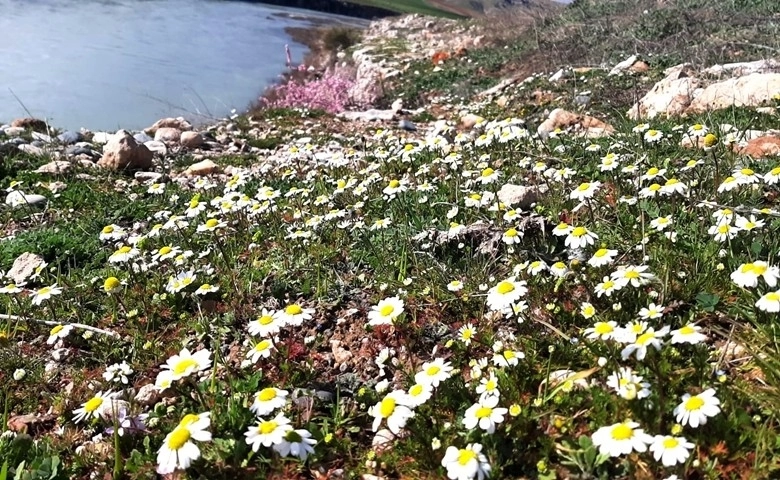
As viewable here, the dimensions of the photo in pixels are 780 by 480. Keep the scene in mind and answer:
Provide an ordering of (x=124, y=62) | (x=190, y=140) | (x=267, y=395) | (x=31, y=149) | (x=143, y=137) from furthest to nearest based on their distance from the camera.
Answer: (x=124, y=62) → (x=143, y=137) → (x=190, y=140) → (x=31, y=149) → (x=267, y=395)

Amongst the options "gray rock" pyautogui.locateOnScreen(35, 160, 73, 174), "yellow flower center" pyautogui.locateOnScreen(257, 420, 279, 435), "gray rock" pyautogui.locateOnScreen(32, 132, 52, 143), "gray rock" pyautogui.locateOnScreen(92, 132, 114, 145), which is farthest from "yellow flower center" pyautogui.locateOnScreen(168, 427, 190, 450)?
"gray rock" pyautogui.locateOnScreen(92, 132, 114, 145)

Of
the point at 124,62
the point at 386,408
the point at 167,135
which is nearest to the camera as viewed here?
the point at 386,408

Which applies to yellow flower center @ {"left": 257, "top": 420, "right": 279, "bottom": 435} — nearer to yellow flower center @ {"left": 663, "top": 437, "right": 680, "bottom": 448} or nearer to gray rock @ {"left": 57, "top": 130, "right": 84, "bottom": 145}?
yellow flower center @ {"left": 663, "top": 437, "right": 680, "bottom": 448}

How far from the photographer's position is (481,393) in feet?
8.55

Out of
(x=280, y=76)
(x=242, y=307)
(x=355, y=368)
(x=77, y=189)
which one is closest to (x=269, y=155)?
(x=77, y=189)

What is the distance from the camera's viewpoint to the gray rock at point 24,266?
4.67 m

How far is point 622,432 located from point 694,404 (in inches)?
11.5

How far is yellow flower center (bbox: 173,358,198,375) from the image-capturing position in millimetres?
2672

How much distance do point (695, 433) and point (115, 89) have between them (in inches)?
626

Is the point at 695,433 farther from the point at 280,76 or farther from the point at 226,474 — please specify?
the point at 280,76

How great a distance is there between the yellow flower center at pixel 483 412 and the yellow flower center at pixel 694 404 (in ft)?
2.28

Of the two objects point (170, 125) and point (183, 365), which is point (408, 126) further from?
point (183, 365)

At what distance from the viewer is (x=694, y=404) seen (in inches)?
83.8

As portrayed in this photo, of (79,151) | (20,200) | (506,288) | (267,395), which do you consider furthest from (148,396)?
(79,151)
